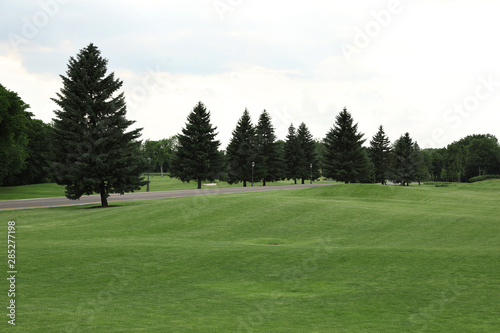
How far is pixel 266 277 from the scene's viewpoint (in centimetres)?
1116

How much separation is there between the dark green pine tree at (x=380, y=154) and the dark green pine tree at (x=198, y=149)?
39.6 metres

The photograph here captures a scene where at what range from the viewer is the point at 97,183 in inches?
1188

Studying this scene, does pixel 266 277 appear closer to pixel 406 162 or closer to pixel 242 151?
pixel 242 151

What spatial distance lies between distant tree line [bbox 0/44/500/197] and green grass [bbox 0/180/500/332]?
36.3 ft

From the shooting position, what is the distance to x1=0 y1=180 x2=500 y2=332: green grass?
7352 millimetres

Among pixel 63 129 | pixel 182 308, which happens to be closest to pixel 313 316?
pixel 182 308

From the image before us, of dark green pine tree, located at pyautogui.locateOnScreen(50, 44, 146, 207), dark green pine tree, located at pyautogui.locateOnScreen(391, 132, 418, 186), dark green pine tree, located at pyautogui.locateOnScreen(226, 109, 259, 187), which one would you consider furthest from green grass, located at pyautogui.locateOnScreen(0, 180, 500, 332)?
dark green pine tree, located at pyautogui.locateOnScreen(391, 132, 418, 186)

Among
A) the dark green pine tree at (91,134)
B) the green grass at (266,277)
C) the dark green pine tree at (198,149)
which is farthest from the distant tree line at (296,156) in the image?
the green grass at (266,277)

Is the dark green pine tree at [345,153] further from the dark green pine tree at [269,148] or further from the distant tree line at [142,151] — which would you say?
the dark green pine tree at [269,148]

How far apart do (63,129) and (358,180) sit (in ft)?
186

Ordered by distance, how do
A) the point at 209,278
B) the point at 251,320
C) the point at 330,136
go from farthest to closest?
the point at 330,136 < the point at 209,278 < the point at 251,320

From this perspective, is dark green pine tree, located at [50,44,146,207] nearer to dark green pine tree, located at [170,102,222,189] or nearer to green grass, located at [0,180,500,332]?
green grass, located at [0,180,500,332]

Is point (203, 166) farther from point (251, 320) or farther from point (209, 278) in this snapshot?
point (251, 320)

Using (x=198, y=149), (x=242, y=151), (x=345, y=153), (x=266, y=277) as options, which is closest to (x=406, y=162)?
(x=345, y=153)
